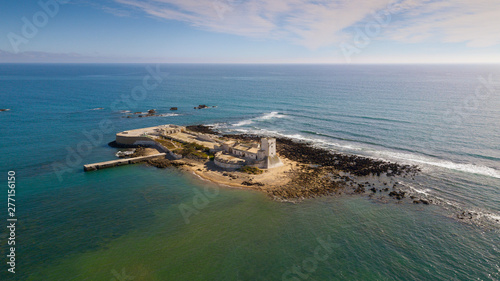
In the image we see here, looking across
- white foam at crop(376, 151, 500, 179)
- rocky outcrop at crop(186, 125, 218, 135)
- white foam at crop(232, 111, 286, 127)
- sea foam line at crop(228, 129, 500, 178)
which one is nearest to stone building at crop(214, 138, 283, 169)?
sea foam line at crop(228, 129, 500, 178)

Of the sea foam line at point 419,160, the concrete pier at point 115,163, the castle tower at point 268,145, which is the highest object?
the castle tower at point 268,145

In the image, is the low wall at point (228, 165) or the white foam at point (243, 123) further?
the white foam at point (243, 123)

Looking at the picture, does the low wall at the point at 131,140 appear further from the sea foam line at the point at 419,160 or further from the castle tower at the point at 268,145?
the sea foam line at the point at 419,160

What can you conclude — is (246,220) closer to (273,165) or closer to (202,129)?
(273,165)

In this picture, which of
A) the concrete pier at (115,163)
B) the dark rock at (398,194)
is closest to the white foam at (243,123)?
the concrete pier at (115,163)

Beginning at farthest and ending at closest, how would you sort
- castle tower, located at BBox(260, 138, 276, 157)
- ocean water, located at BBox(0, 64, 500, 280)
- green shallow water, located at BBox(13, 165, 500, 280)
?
1. castle tower, located at BBox(260, 138, 276, 157)
2. ocean water, located at BBox(0, 64, 500, 280)
3. green shallow water, located at BBox(13, 165, 500, 280)

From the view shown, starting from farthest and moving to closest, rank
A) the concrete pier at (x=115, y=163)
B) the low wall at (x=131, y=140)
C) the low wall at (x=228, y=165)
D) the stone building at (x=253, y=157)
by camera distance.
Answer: the low wall at (x=131, y=140), the low wall at (x=228, y=165), the concrete pier at (x=115, y=163), the stone building at (x=253, y=157)

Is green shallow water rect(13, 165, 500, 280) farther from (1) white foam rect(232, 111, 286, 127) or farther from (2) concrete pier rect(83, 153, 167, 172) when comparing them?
(1) white foam rect(232, 111, 286, 127)
